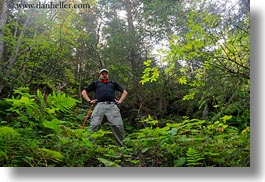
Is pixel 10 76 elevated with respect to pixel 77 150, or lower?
elevated

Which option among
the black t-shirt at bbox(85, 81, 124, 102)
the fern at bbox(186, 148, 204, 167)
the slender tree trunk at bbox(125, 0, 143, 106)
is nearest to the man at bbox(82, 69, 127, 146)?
the black t-shirt at bbox(85, 81, 124, 102)

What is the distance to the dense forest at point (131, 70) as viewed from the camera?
2.70 metres

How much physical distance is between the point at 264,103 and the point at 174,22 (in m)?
0.90

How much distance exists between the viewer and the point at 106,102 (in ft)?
9.22

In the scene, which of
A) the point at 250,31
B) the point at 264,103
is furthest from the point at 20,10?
the point at 264,103

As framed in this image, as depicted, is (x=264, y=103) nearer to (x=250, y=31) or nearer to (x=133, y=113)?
(x=250, y=31)

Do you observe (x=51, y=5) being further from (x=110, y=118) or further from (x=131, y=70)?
(x=110, y=118)

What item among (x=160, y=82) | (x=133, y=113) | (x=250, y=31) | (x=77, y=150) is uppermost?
(x=250, y=31)

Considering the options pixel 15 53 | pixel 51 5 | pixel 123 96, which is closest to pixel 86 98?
pixel 123 96

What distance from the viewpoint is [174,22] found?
2777mm

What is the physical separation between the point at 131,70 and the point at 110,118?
41cm

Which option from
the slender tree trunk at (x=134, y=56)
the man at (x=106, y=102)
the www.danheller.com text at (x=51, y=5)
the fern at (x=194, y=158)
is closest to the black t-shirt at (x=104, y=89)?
the man at (x=106, y=102)

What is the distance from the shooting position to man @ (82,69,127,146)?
2762 mm

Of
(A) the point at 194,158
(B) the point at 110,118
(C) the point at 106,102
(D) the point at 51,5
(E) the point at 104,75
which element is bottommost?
(A) the point at 194,158
